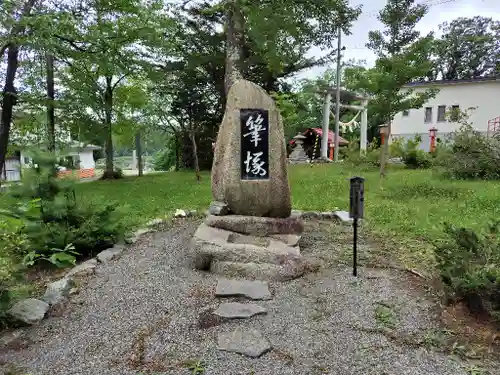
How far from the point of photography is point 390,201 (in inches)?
351

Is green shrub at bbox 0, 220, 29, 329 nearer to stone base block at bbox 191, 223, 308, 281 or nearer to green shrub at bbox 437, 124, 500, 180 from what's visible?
stone base block at bbox 191, 223, 308, 281

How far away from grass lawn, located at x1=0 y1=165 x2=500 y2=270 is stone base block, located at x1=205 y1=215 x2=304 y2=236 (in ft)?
5.21

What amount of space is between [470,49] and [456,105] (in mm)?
9061

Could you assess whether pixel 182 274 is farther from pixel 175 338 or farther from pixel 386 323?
pixel 386 323

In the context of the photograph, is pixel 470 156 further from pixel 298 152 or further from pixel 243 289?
pixel 298 152

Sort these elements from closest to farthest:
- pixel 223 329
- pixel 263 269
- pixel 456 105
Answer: pixel 223 329
pixel 263 269
pixel 456 105

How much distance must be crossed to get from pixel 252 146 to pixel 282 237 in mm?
1297

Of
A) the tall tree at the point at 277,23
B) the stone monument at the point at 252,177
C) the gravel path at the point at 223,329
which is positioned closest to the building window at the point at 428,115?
the tall tree at the point at 277,23

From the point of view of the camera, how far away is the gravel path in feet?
8.45

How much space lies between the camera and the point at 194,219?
7.28 metres

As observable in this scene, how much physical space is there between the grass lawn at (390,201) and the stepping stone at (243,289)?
8.13 ft

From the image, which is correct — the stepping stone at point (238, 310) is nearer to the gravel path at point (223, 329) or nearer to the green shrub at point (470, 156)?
the gravel path at point (223, 329)

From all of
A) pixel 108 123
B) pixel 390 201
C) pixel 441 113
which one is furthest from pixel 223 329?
pixel 441 113

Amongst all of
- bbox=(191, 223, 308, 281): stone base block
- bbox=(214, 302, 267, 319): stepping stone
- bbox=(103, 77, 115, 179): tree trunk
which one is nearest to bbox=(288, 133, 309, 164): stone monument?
bbox=(103, 77, 115, 179): tree trunk
